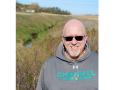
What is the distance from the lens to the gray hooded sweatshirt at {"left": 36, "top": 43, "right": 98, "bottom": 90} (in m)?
2.35

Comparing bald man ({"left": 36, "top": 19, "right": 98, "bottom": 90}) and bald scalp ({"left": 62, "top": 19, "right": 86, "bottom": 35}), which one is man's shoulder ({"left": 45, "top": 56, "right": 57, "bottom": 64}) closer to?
bald man ({"left": 36, "top": 19, "right": 98, "bottom": 90})

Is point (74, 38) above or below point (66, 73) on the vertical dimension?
above

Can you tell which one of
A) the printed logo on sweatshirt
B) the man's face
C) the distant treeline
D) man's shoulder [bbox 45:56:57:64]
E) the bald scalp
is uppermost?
the distant treeline

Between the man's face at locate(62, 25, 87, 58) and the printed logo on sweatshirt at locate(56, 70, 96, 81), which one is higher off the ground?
the man's face at locate(62, 25, 87, 58)

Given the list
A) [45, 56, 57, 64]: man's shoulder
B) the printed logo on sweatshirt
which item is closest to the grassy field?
[45, 56, 57, 64]: man's shoulder

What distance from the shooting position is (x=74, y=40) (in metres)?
2.34

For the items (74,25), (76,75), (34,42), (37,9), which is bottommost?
(76,75)

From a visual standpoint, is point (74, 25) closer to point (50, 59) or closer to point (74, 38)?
point (74, 38)

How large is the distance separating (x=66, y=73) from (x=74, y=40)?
0.24 meters

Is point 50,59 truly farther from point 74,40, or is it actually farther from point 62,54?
point 74,40

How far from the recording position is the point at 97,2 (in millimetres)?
2418

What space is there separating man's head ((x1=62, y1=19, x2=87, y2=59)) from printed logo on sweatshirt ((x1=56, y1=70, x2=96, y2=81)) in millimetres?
120

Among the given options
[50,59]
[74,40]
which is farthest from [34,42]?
[74,40]
